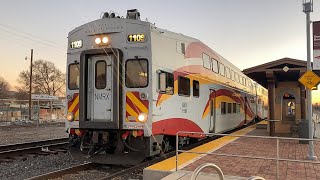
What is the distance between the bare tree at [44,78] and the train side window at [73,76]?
80.5 meters

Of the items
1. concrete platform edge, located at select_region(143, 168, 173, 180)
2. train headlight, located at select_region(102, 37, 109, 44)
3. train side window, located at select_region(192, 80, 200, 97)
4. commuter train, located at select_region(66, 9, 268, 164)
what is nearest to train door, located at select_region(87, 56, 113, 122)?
commuter train, located at select_region(66, 9, 268, 164)

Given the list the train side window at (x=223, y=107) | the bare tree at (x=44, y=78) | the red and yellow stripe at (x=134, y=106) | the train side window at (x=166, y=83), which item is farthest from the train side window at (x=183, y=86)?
the bare tree at (x=44, y=78)

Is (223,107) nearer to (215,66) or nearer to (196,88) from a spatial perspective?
(215,66)

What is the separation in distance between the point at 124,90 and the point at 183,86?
2.36 metres

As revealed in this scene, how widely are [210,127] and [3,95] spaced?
8809cm

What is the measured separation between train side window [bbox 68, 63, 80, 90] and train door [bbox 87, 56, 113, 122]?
52 centimetres

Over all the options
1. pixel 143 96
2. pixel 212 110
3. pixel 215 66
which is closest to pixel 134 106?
pixel 143 96

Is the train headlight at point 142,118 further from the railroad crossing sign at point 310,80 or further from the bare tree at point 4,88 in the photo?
the bare tree at point 4,88

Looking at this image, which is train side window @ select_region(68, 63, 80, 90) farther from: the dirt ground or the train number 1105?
the dirt ground

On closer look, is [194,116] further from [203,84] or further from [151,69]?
[151,69]

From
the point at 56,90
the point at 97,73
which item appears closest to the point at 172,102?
the point at 97,73

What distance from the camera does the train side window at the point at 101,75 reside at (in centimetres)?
1025

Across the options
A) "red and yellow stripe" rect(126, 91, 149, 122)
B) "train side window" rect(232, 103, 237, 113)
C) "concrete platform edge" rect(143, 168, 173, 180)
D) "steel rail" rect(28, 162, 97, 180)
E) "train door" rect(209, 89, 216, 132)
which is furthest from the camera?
"train side window" rect(232, 103, 237, 113)

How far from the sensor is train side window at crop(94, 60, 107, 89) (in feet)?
33.6
